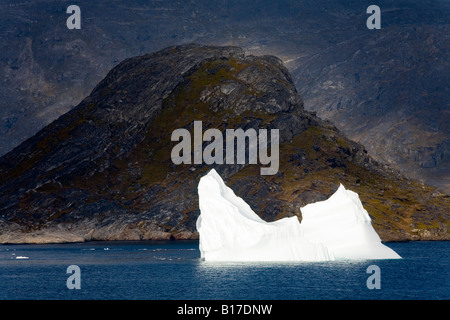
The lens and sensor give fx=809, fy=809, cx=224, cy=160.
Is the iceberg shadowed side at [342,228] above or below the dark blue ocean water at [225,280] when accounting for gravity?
above

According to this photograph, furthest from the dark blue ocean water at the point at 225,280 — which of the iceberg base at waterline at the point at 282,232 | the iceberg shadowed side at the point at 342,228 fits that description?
the iceberg shadowed side at the point at 342,228

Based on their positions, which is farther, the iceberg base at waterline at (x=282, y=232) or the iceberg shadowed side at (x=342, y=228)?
the iceberg shadowed side at (x=342, y=228)

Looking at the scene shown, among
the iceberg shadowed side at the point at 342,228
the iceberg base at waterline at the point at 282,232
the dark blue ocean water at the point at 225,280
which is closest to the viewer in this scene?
the dark blue ocean water at the point at 225,280

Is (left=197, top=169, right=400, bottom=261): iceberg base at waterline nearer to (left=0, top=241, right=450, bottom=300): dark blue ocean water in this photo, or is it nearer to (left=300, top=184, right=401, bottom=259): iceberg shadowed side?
(left=300, top=184, right=401, bottom=259): iceberg shadowed side

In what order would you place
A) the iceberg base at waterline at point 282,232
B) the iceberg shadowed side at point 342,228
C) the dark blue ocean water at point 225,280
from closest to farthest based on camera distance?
the dark blue ocean water at point 225,280 < the iceberg base at waterline at point 282,232 < the iceberg shadowed side at point 342,228

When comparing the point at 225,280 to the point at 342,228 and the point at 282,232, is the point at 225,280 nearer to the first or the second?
the point at 282,232

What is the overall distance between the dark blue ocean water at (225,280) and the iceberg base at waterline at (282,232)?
2468mm

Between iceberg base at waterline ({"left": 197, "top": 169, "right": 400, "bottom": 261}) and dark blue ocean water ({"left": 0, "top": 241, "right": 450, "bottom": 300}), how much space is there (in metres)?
2.47

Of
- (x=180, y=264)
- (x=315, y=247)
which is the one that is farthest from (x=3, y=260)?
(x=315, y=247)

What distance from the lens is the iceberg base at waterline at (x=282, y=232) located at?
484 feet

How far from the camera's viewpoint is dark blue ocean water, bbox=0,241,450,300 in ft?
385

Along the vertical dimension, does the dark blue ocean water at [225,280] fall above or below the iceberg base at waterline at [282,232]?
below

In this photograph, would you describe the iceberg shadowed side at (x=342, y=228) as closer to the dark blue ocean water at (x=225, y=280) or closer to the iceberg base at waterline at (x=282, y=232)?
the iceberg base at waterline at (x=282, y=232)
